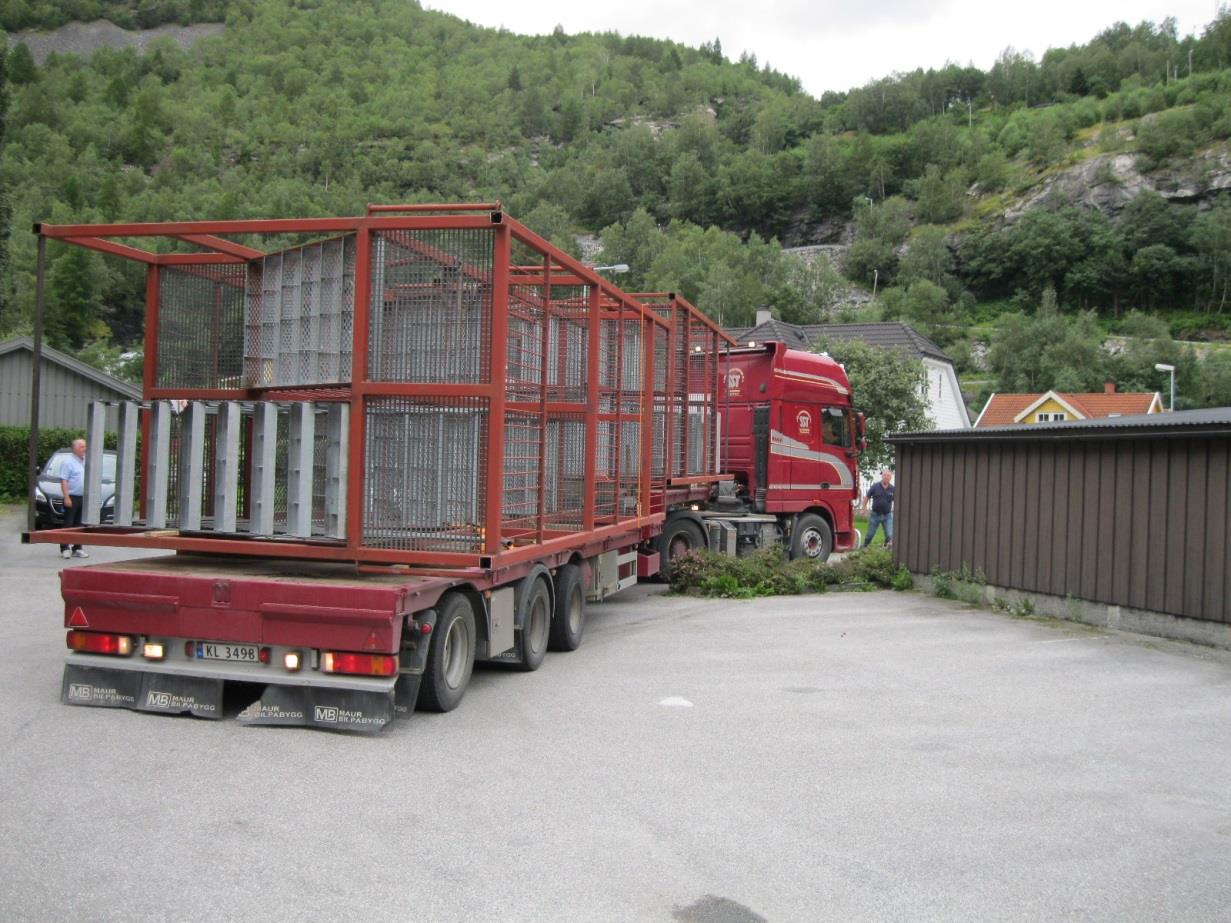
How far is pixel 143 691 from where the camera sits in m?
7.27

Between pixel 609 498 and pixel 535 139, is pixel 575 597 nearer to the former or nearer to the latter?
pixel 609 498

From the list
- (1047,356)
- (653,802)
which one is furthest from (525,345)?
(1047,356)

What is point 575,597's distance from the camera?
10422 mm

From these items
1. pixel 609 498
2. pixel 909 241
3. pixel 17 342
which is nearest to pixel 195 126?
pixel 909 241

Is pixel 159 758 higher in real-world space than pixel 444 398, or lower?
lower

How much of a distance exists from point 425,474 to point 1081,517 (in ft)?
26.9

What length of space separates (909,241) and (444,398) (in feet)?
434

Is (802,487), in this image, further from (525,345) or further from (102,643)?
(102,643)

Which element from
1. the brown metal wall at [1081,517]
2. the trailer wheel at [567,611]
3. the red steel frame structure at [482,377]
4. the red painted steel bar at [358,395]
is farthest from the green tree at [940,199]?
the red painted steel bar at [358,395]

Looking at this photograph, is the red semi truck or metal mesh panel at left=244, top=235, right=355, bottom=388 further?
metal mesh panel at left=244, top=235, right=355, bottom=388

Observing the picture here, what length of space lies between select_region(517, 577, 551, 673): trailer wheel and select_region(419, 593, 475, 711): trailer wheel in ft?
3.23

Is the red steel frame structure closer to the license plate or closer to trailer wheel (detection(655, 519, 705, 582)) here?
the license plate

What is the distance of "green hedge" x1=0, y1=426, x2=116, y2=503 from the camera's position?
981 inches

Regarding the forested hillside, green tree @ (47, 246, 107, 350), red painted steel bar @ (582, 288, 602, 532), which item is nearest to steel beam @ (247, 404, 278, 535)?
red painted steel bar @ (582, 288, 602, 532)
